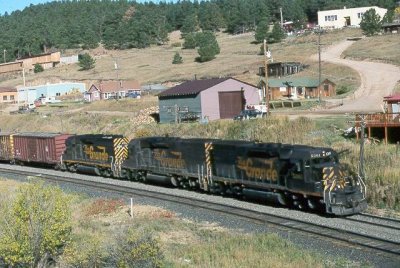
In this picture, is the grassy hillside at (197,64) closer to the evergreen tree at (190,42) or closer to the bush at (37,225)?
the evergreen tree at (190,42)

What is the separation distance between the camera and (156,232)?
22094 millimetres

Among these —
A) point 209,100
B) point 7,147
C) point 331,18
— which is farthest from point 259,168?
point 331,18

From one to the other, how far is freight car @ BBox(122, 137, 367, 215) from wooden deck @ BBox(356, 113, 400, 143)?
12.0 m

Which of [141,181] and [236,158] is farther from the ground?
[236,158]

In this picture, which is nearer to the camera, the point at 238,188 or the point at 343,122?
the point at 238,188

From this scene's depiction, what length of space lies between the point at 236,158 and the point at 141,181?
988cm

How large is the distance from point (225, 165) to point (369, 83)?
50480 millimetres

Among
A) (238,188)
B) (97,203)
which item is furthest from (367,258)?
(97,203)

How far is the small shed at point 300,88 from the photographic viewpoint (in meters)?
74.4

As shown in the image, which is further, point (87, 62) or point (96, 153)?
point (87, 62)

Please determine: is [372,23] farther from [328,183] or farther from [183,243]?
[183,243]

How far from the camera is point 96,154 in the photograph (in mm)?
39812

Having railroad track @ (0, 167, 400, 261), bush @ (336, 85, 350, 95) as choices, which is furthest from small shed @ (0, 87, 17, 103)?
railroad track @ (0, 167, 400, 261)

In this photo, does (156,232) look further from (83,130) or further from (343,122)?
(83,130)
